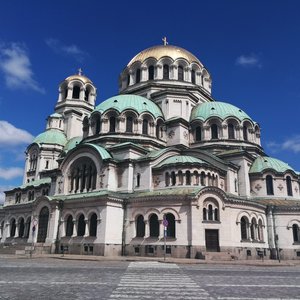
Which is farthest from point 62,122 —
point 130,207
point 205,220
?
point 205,220

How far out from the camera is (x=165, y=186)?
125 feet

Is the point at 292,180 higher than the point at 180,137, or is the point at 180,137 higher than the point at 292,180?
the point at 180,137

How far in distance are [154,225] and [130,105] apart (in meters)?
17.5

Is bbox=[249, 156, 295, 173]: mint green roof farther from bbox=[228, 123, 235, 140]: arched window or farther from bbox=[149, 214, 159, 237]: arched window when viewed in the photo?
bbox=[149, 214, 159, 237]: arched window

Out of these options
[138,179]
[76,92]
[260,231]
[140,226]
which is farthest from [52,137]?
[260,231]

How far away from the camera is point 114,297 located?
33.0ft

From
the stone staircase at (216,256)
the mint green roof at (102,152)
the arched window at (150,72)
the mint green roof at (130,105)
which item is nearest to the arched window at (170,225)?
the stone staircase at (216,256)

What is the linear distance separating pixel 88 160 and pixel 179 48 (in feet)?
88.7

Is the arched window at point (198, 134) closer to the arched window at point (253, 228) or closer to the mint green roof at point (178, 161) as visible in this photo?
the mint green roof at point (178, 161)

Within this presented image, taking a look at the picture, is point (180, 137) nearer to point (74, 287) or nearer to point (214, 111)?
point (214, 111)

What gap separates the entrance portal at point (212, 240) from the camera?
34.1 meters

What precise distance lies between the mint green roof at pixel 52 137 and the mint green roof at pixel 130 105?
17532mm

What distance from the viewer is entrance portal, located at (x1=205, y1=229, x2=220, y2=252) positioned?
34062 millimetres

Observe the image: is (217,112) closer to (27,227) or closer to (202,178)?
(202,178)
